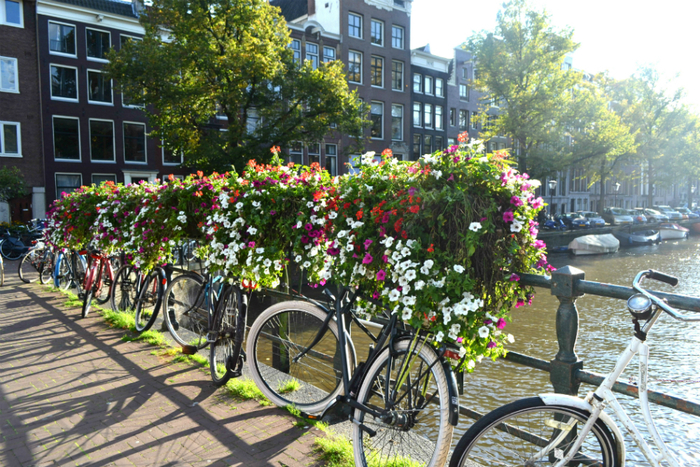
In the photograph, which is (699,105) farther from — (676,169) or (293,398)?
(293,398)

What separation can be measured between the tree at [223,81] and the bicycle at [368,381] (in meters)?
15.0

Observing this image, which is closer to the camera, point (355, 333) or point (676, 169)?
point (355, 333)

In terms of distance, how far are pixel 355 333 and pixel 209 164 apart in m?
10.5

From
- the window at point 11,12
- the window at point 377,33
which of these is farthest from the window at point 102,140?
the window at point 377,33

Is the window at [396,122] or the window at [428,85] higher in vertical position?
the window at [428,85]

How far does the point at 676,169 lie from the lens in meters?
46.7

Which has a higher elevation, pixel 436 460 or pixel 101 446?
pixel 436 460

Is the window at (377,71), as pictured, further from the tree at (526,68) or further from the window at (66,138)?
the window at (66,138)

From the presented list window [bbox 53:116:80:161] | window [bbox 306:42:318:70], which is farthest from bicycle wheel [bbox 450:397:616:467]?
window [bbox 306:42:318:70]

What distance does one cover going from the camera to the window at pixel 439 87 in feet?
128

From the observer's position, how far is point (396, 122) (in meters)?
36.0

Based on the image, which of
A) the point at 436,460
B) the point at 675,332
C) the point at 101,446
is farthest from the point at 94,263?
the point at 675,332

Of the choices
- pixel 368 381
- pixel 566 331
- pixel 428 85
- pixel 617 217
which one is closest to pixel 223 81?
pixel 368 381

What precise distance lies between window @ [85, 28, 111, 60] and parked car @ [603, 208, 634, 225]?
36.6 metres
